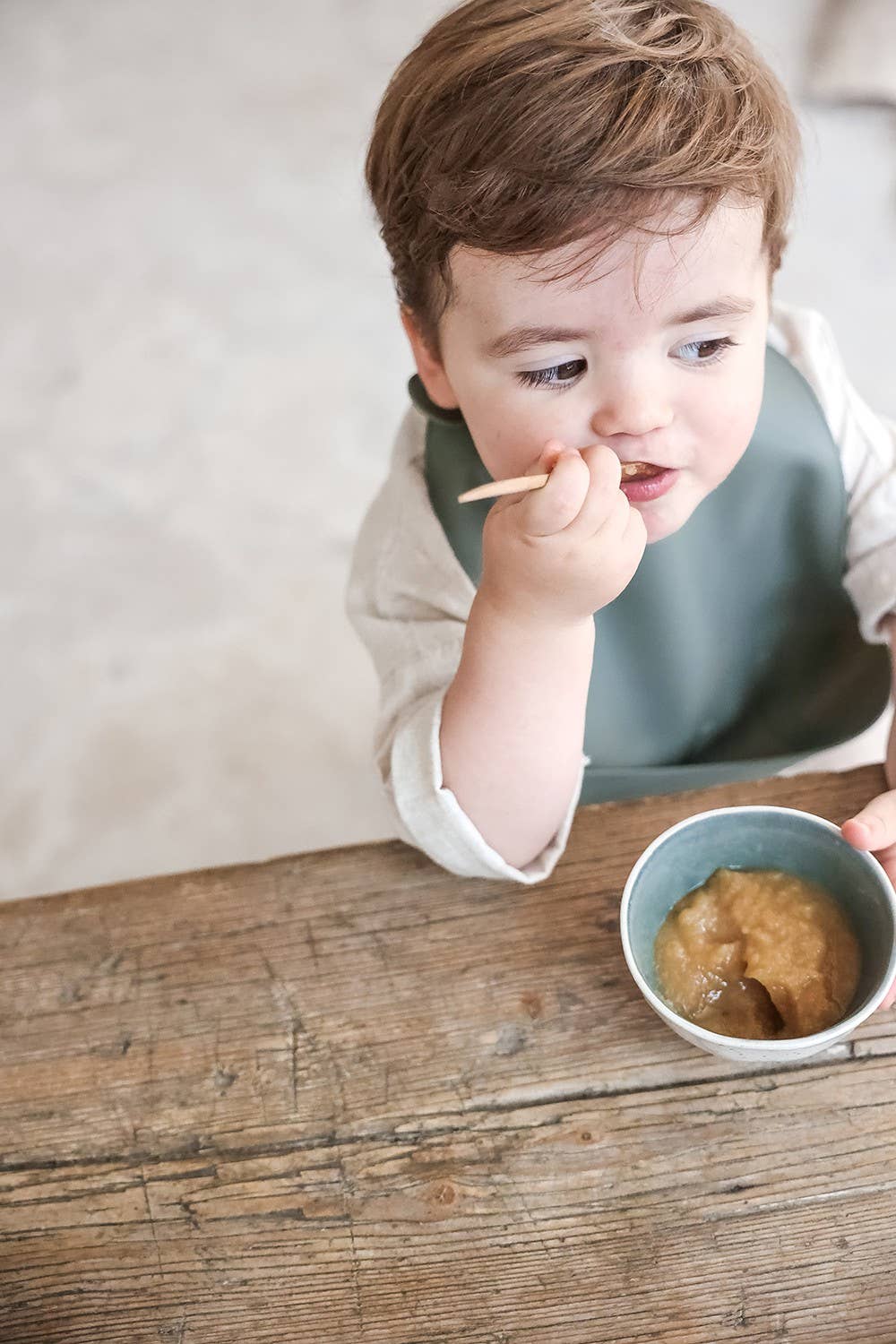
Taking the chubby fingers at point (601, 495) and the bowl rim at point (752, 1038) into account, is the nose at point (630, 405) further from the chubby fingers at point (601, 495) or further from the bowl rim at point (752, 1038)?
the bowl rim at point (752, 1038)

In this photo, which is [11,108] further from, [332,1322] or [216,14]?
[332,1322]

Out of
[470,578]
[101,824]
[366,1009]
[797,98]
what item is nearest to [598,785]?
[470,578]

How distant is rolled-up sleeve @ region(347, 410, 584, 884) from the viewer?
782 mm

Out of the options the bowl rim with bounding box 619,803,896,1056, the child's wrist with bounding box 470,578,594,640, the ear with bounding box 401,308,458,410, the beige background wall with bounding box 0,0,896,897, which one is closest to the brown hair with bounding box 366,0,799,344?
the ear with bounding box 401,308,458,410

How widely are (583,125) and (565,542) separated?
23cm

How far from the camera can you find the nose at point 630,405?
2.35 ft

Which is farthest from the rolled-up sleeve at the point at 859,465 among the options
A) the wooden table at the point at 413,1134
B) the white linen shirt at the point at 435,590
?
the wooden table at the point at 413,1134

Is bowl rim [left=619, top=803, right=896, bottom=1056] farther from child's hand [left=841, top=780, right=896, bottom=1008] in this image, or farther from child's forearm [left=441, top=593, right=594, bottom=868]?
child's forearm [left=441, top=593, right=594, bottom=868]

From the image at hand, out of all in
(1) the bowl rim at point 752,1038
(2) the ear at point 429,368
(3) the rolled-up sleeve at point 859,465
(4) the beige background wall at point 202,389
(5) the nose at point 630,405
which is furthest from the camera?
(4) the beige background wall at point 202,389

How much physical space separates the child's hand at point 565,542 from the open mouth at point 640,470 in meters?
0.05

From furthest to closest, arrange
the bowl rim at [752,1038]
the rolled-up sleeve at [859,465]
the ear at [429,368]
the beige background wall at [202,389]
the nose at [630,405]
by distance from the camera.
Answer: the beige background wall at [202,389]
the rolled-up sleeve at [859,465]
the ear at [429,368]
the nose at [630,405]
the bowl rim at [752,1038]

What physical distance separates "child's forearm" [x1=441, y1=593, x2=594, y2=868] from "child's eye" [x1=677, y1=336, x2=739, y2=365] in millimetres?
176

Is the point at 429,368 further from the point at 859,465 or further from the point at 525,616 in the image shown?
the point at 859,465

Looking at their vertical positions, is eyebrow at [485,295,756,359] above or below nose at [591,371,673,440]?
above
